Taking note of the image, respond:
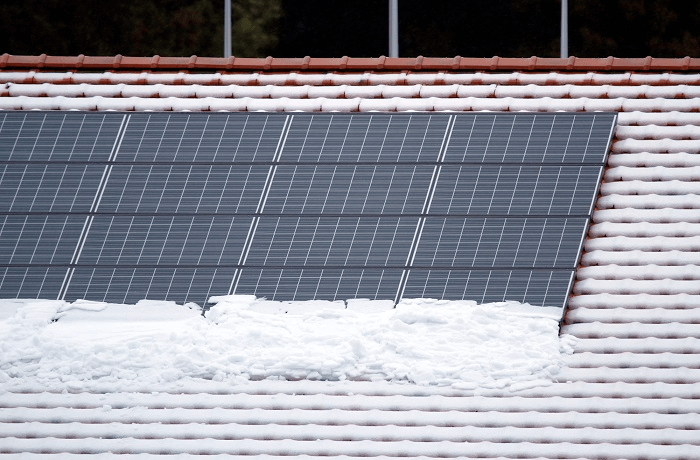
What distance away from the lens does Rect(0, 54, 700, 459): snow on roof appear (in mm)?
8320


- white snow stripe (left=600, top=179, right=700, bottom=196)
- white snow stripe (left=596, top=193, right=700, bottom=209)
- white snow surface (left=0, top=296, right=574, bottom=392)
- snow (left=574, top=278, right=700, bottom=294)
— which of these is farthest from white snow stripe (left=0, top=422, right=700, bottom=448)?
white snow stripe (left=600, top=179, right=700, bottom=196)

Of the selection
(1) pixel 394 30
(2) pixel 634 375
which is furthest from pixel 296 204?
(2) pixel 634 375

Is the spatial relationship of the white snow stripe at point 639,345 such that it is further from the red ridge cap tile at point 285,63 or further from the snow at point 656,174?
the red ridge cap tile at point 285,63

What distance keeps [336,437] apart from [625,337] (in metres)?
3.02

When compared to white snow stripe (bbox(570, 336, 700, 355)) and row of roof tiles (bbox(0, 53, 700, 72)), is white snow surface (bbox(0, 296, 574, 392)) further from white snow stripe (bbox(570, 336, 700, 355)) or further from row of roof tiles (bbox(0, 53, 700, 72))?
row of roof tiles (bbox(0, 53, 700, 72))

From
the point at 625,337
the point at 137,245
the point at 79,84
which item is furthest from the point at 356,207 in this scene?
the point at 79,84

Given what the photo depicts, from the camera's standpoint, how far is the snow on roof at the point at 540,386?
8320 millimetres

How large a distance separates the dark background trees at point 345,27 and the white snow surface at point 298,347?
4.69 m

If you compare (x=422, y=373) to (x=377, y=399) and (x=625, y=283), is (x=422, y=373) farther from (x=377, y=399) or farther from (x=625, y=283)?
(x=625, y=283)

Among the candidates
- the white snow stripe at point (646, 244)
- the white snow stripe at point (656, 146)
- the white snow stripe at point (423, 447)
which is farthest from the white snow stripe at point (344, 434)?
the white snow stripe at point (656, 146)

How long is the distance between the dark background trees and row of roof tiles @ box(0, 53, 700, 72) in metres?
1.48

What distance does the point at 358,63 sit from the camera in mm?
10852

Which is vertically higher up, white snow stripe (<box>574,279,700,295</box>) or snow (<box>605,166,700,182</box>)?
snow (<box>605,166,700,182</box>)

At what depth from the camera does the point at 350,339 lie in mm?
8758
